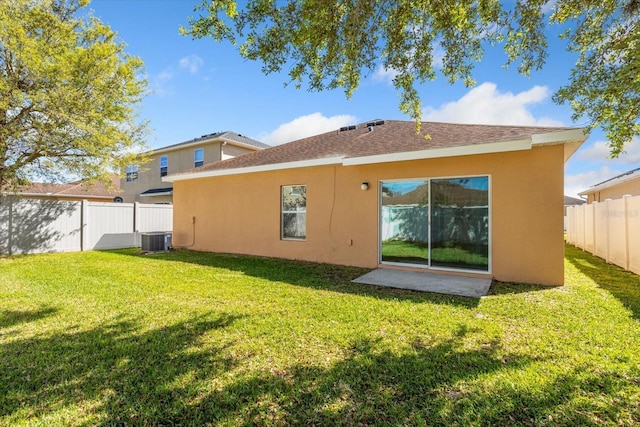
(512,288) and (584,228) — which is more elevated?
(584,228)

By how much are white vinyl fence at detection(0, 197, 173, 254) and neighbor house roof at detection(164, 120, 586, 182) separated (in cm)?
325

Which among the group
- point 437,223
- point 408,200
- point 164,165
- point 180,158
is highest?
point 180,158

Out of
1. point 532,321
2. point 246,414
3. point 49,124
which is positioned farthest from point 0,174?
point 532,321

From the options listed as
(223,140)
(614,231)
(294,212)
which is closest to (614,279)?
(614,231)

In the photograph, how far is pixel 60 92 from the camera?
988 cm

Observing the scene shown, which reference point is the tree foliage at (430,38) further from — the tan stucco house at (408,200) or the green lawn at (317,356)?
the green lawn at (317,356)

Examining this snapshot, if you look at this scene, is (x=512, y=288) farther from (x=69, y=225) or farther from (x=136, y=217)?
(x=69, y=225)

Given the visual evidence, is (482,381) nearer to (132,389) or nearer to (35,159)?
(132,389)

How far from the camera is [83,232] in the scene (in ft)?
43.0

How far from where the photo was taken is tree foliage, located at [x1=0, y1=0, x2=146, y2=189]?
978 cm

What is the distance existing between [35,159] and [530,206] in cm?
1551

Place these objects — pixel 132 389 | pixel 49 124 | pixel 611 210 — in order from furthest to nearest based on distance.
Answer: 1. pixel 49 124
2. pixel 611 210
3. pixel 132 389

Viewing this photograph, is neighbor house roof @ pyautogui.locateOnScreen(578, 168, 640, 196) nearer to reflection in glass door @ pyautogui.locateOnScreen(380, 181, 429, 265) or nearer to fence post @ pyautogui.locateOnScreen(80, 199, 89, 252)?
reflection in glass door @ pyautogui.locateOnScreen(380, 181, 429, 265)

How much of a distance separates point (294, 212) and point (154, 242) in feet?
20.1
